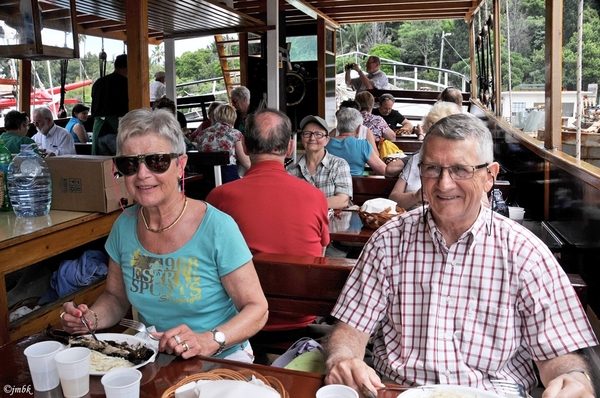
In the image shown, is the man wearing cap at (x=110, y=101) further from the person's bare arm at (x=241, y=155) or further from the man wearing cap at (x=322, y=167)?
the man wearing cap at (x=322, y=167)

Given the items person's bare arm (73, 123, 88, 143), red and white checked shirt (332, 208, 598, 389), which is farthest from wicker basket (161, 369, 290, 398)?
→ person's bare arm (73, 123, 88, 143)

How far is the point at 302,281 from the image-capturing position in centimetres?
204

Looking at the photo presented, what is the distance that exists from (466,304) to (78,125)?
30.3 ft

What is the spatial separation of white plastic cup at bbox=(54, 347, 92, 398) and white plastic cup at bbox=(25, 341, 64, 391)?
0.03 m

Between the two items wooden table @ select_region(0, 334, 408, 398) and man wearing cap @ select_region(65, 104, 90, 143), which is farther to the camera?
man wearing cap @ select_region(65, 104, 90, 143)

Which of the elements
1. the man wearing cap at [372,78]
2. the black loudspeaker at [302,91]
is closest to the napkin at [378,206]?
the man wearing cap at [372,78]

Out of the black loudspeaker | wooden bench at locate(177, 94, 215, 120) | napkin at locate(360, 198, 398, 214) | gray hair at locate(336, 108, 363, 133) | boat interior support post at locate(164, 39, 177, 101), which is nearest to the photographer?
napkin at locate(360, 198, 398, 214)

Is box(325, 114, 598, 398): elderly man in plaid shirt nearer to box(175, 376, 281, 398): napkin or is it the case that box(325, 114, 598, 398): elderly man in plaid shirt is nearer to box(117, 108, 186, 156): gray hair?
box(175, 376, 281, 398): napkin

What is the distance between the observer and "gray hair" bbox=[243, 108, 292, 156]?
105 inches

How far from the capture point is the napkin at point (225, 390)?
1186mm

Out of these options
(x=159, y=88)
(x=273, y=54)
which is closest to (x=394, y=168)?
(x=273, y=54)

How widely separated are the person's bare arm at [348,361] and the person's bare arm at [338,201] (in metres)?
1.96

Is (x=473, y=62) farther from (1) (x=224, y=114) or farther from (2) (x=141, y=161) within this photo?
(2) (x=141, y=161)

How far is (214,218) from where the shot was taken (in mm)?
1851
